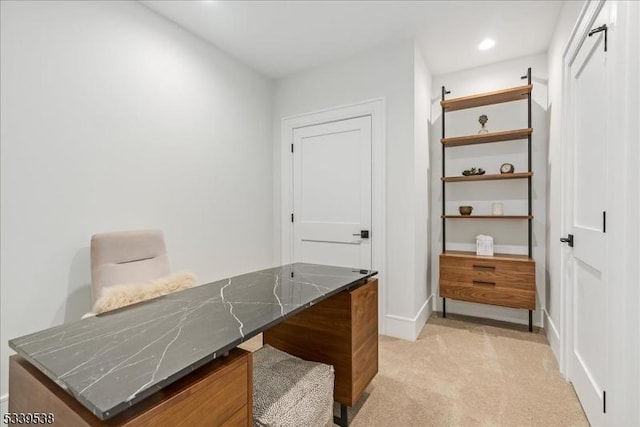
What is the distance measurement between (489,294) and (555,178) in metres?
1.19

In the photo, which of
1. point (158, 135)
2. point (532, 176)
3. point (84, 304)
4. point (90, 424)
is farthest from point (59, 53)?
point (532, 176)

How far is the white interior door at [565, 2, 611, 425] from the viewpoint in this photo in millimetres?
1456

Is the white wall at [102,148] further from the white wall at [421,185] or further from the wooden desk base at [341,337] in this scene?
the white wall at [421,185]

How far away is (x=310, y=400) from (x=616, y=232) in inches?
57.8

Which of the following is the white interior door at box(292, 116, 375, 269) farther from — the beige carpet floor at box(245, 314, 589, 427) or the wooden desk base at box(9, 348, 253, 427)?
the wooden desk base at box(9, 348, 253, 427)

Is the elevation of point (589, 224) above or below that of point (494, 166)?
below

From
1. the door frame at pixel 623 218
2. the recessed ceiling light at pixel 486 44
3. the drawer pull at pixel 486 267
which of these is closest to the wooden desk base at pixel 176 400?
the door frame at pixel 623 218

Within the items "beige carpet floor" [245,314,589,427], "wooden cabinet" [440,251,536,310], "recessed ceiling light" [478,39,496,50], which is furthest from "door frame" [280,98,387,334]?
"recessed ceiling light" [478,39,496,50]

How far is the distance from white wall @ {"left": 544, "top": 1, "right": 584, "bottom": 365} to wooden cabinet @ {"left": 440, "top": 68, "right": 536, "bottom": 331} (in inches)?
6.3

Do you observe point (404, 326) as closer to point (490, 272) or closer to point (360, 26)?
point (490, 272)

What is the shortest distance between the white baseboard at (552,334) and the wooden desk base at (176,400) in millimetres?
2424

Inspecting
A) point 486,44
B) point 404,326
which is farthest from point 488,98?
point 404,326

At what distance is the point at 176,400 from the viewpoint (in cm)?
72

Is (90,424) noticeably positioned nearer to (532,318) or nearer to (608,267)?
(608,267)
